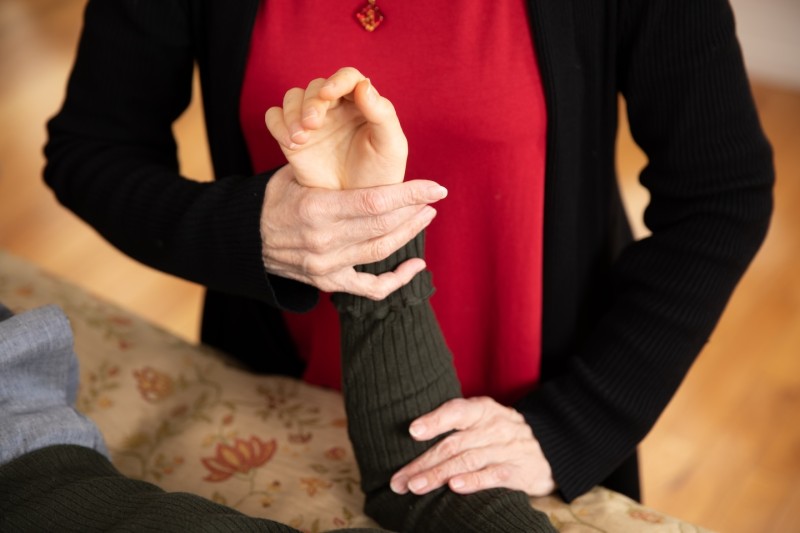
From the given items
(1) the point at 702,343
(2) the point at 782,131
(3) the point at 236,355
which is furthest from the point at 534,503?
(2) the point at 782,131

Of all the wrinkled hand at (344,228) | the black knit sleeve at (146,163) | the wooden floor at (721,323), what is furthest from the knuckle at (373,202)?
the wooden floor at (721,323)

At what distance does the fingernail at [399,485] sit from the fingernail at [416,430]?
0.05 m

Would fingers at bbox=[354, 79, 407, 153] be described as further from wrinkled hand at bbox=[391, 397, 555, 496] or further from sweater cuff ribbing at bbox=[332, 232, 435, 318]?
wrinkled hand at bbox=[391, 397, 555, 496]

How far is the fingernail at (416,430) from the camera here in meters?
0.89

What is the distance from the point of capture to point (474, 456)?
2.97 feet

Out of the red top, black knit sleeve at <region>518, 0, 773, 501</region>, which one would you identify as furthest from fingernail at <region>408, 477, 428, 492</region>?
the red top

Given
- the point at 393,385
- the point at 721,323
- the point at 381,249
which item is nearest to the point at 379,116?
the point at 381,249

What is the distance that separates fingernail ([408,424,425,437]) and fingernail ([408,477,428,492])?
0.04 meters

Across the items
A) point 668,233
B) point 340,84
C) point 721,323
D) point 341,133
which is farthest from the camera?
point 721,323

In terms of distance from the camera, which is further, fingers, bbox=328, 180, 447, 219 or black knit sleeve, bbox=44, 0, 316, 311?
black knit sleeve, bbox=44, 0, 316, 311

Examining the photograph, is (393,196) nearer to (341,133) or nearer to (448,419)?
(341,133)

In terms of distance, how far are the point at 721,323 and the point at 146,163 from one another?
4.92ft

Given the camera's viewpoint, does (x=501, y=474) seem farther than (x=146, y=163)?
No

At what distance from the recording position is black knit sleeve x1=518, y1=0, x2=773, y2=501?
915 millimetres
